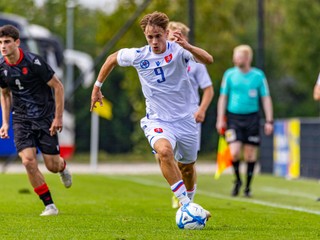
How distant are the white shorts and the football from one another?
788 mm


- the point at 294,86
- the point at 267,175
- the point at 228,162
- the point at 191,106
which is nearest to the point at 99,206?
the point at 191,106

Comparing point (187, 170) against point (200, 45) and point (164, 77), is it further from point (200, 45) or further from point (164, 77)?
point (200, 45)


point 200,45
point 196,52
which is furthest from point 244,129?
point 200,45

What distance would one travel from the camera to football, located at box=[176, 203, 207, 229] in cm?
926

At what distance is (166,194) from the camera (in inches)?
618

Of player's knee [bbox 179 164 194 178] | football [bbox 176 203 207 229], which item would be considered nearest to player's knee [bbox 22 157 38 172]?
player's knee [bbox 179 164 194 178]

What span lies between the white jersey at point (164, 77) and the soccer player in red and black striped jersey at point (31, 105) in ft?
4.18

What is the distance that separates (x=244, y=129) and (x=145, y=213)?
190 inches

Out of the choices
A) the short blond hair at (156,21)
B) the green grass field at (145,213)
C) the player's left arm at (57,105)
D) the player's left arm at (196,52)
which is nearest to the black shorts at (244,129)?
the green grass field at (145,213)

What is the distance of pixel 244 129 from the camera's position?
15930 millimetres

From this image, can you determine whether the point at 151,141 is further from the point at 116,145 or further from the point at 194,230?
the point at 116,145

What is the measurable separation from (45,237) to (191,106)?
2.46 metres

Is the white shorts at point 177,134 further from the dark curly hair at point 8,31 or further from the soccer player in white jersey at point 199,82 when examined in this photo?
the dark curly hair at point 8,31

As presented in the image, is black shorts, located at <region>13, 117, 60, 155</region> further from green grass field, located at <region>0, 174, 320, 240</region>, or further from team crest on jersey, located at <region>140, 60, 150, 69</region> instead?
team crest on jersey, located at <region>140, 60, 150, 69</region>
